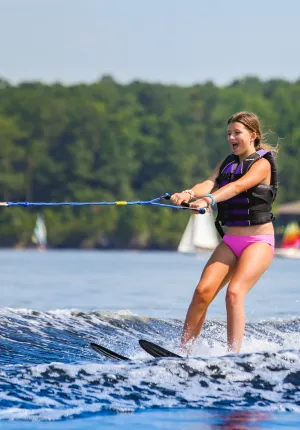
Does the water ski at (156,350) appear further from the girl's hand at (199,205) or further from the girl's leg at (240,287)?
the girl's hand at (199,205)

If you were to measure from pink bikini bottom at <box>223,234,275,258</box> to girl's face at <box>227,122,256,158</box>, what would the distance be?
57 centimetres

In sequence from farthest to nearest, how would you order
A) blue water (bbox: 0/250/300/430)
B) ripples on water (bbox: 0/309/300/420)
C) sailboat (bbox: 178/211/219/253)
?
sailboat (bbox: 178/211/219/253)
ripples on water (bbox: 0/309/300/420)
blue water (bbox: 0/250/300/430)

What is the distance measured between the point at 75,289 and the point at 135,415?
1598 cm

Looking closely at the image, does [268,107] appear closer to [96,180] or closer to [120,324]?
[96,180]

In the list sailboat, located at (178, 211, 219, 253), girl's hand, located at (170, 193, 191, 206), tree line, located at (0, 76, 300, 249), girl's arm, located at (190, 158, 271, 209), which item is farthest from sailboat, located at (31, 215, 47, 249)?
girl's hand, located at (170, 193, 191, 206)

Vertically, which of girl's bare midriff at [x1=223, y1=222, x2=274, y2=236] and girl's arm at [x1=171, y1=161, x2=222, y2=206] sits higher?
girl's arm at [x1=171, y1=161, x2=222, y2=206]

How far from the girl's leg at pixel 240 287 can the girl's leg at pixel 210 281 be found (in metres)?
0.10

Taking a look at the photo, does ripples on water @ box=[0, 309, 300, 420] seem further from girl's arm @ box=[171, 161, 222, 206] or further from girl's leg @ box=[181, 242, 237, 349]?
girl's arm @ box=[171, 161, 222, 206]

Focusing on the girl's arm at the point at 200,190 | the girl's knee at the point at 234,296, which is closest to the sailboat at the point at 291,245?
the girl's arm at the point at 200,190

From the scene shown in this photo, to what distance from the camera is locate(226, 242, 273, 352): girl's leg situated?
8672mm

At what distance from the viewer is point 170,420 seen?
706 cm

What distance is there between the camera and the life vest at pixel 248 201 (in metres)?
8.80

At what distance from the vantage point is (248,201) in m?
8.78

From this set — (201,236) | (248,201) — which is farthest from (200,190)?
(201,236)
